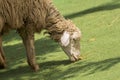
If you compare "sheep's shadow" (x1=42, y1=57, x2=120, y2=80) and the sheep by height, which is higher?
the sheep

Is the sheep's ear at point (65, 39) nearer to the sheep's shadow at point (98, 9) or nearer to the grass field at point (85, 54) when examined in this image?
the grass field at point (85, 54)

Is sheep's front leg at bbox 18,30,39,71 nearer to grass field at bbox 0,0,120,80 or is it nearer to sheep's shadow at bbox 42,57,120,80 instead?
grass field at bbox 0,0,120,80

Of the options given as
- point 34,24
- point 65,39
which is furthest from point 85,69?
point 34,24

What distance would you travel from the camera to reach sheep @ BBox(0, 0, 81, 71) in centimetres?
860

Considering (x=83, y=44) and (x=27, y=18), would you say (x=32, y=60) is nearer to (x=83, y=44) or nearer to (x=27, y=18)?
(x=27, y=18)

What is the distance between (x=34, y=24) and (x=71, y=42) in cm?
99

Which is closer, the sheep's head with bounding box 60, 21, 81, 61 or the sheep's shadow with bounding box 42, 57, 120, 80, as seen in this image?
the sheep's shadow with bounding box 42, 57, 120, 80

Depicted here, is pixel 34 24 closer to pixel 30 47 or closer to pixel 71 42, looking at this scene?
pixel 30 47

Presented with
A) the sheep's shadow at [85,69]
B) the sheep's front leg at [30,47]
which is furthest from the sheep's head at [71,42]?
the sheep's front leg at [30,47]

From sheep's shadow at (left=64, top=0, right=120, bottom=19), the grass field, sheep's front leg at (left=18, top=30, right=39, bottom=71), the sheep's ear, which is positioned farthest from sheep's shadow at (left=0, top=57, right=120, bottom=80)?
sheep's shadow at (left=64, top=0, right=120, bottom=19)

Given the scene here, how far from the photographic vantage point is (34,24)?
880 cm

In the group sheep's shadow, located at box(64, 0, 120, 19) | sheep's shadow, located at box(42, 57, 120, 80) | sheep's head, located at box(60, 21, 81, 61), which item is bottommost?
sheep's shadow, located at box(64, 0, 120, 19)

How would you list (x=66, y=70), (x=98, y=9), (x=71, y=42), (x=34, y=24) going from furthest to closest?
1. (x=98, y=9)
2. (x=71, y=42)
3. (x=34, y=24)
4. (x=66, y=70)

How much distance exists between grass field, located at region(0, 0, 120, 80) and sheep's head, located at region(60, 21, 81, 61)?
0.19 m
